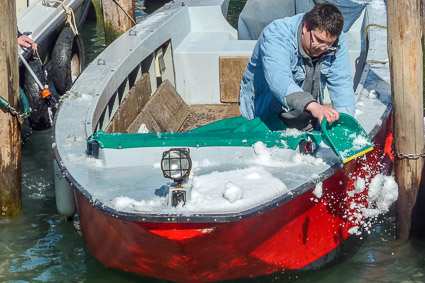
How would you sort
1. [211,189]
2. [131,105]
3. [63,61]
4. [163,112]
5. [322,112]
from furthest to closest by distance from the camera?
[63,61] → [163,112] → [131,105] → [322,112] → [211,189]

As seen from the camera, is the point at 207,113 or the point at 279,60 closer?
the point at 279,60


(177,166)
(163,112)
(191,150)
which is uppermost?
(177,166)

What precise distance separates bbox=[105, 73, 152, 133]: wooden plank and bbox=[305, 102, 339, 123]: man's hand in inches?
62.5

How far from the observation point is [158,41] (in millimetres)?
6297

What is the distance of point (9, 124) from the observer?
17.0ft

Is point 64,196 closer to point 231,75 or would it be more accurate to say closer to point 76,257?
point 76,257

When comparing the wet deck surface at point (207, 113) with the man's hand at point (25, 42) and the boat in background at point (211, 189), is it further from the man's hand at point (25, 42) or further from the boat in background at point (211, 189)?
the man's hand at point (25, 42)

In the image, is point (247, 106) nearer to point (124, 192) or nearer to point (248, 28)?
point (124, 192)

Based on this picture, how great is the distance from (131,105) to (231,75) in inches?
43.4

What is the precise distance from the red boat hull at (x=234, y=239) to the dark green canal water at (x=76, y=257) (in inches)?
8.3

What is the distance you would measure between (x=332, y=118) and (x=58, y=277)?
2.01 meters

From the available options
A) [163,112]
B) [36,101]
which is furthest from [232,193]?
[36,101]

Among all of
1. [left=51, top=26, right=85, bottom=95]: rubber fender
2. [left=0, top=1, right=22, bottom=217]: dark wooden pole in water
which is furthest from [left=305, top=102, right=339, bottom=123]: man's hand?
[left=51, top=26, right=85, bottom=95]: rubber fender

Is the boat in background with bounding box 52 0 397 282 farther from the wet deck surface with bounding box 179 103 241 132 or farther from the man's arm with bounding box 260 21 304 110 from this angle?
the wet deck surface with bounding box 179 103 241 132
